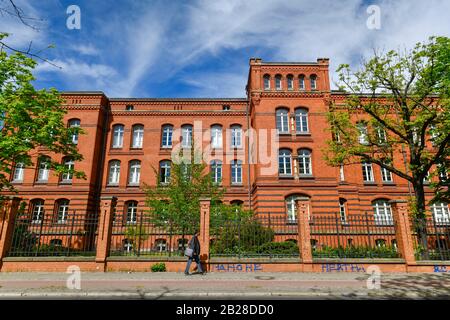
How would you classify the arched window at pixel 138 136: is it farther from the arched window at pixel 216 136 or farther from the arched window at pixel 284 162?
the arched window at pixel 284 162

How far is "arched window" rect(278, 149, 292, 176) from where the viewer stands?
69.9 feet

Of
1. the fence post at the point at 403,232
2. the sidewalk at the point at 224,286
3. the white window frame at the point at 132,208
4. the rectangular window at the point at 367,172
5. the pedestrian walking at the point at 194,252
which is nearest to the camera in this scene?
the sidewalk at the point at 224,286

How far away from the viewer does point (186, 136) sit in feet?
84.0

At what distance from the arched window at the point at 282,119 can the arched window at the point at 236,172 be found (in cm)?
478

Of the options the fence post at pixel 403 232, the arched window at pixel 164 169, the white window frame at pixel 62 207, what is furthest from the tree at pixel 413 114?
the white window frame at pixel 62 207

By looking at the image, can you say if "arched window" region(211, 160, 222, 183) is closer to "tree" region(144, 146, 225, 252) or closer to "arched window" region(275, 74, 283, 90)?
"tree" region(144, 146, 225, 252)

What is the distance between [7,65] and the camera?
45.9 ft

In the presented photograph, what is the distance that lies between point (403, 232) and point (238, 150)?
15.1 meters

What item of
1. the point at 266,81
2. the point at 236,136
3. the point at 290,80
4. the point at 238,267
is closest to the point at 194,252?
the point at 238,267

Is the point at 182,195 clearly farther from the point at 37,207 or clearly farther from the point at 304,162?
the point at 37,207

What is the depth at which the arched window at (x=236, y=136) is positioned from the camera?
2516cm
